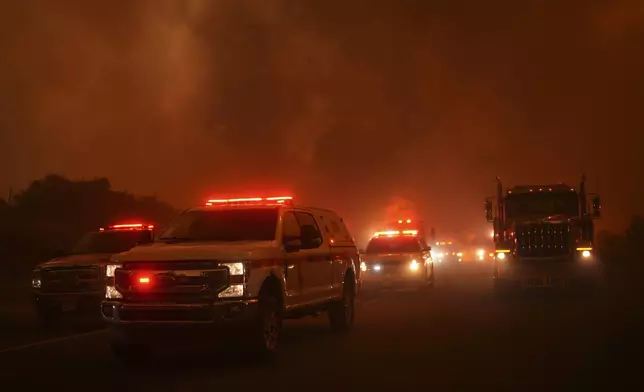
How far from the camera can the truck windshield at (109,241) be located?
61.1ft

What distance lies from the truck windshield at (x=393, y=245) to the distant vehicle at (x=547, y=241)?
334 cm

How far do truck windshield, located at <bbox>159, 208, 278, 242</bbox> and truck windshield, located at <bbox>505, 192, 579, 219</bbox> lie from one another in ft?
45.3

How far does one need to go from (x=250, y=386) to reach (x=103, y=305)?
2.78 m

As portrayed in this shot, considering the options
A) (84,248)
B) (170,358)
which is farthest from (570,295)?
(170,358)

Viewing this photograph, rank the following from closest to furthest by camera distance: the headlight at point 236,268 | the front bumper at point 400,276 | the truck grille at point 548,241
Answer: the headlight at point 236,268, the truck grille at point 548,241, the front bumper at point 400,276

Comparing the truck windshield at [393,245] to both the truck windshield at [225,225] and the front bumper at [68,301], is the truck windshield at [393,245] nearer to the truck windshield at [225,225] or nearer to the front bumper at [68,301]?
the front bumper at [68,301]

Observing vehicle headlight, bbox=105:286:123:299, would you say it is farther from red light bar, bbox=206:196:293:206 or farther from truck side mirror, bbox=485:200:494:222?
truck side mirror, bbox=485:200:494:222

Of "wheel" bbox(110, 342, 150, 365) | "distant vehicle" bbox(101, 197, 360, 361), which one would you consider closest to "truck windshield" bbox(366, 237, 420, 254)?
"distant vehicle" bbox(101, 197, 360, 361)

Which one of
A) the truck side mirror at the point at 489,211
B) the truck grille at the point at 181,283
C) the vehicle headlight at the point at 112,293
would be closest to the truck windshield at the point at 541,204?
the truck side mirror at the point at 489,211

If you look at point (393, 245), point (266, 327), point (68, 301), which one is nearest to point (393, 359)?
point (266, 327)

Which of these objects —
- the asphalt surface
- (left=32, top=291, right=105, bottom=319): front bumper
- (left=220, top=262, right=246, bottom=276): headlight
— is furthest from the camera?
(left=32, top=291, right=105, bottom=319): front bumper

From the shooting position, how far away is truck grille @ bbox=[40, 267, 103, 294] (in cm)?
1677

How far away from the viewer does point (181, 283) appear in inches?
424

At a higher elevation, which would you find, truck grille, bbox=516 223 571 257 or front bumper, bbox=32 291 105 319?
truck grille, bbox=516 223 571 257
